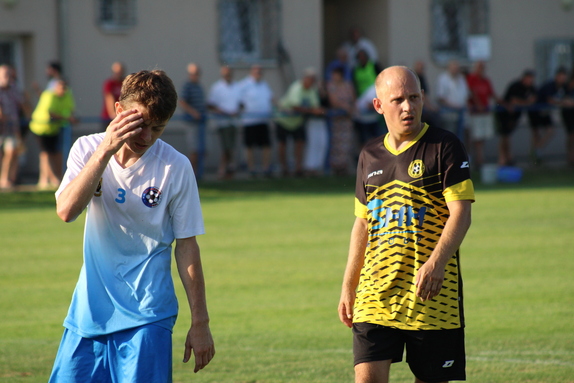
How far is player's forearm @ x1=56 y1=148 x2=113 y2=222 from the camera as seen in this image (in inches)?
149

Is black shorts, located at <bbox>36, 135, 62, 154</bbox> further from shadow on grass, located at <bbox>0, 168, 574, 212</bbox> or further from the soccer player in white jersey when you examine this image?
the soccer player in white jersey

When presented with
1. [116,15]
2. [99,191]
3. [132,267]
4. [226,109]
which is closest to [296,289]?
→ [132,267]

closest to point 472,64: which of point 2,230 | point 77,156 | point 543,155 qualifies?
point 543,155

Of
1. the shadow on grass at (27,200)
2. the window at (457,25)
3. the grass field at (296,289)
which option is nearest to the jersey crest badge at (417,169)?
the grass field at (296,289)

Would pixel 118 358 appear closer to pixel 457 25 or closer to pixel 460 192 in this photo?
pixel 460 192

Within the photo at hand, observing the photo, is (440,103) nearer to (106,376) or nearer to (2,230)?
(2,230)

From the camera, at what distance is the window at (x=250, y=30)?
81.1ft

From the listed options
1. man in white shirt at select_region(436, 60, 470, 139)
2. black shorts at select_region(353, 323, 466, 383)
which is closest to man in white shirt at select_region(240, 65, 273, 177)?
man in white shirt at select_region(436, 60, 470, 139)

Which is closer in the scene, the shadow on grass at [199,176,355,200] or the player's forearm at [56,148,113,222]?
the player's forearm at [56,148,113,222]

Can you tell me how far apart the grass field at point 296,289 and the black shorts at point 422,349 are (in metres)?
1.78

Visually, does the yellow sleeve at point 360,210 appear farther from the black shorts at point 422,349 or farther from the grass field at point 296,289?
the grass field at point 296,289

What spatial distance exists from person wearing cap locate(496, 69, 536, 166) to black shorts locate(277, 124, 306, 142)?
5564 millimetres

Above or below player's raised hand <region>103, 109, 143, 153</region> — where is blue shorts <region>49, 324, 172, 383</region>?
below

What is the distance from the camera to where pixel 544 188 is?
19469mm
